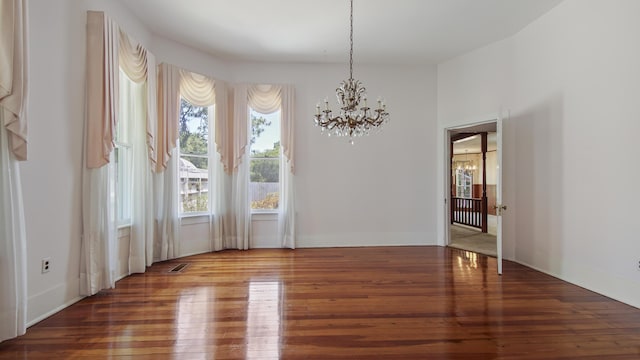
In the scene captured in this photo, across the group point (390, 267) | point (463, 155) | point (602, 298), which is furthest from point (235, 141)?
point (463, 155)

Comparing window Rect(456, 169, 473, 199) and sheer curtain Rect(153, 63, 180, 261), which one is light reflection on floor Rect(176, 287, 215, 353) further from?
window Rect(456, 169, 473, 199)

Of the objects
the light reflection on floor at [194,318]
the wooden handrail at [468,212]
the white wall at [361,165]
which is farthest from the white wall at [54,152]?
the wooden handrail at [468,212]

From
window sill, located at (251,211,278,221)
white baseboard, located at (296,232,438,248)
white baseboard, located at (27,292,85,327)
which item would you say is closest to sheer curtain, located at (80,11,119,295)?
white baseboard, located at (27,292,85,327)

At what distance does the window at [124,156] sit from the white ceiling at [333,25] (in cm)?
112

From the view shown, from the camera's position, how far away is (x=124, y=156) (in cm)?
405

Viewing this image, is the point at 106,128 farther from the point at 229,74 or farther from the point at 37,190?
the point at 229,74

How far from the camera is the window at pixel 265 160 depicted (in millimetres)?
5637

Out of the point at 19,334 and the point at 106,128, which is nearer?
the point at 19,334

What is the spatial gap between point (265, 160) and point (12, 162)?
143 inches

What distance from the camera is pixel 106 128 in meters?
3.28

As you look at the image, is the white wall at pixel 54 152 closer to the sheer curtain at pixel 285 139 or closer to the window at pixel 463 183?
the sheer curtain at pixel 285 139

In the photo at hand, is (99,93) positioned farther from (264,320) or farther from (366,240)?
(366,240)

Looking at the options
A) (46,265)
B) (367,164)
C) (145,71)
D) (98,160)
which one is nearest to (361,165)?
(367,164)

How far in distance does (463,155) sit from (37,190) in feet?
48.3
